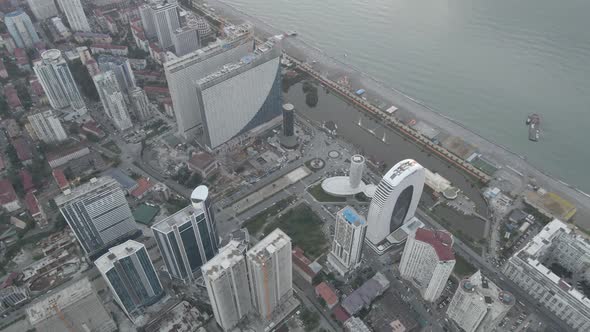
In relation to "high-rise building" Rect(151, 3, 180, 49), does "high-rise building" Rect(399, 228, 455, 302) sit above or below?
below

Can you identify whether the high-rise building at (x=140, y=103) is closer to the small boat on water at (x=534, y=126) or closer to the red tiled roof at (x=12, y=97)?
the red tiled roof at (x=12, y=97)

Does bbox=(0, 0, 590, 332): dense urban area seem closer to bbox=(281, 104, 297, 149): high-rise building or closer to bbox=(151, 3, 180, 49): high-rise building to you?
bbox=(281, 104, 297, 149): high-rise building

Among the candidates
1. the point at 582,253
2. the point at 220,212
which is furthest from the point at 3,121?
the point at 582,253

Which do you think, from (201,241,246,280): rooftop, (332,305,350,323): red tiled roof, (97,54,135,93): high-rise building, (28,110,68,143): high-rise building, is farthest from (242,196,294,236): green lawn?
(28,110,68,143): high-rise building

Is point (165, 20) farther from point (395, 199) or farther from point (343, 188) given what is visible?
point (395, 199)

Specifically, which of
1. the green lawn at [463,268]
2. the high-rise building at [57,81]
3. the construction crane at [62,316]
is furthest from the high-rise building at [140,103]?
the green lawn at [463,268]

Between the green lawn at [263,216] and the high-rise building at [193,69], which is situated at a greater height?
the high-rise building at [193,69]

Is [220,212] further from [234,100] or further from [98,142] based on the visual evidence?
[98,142]
